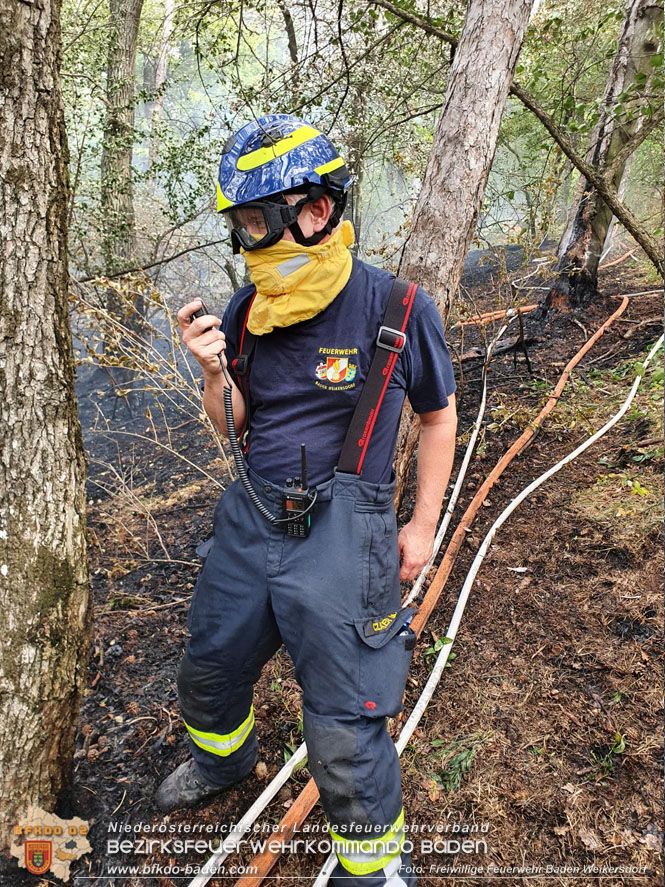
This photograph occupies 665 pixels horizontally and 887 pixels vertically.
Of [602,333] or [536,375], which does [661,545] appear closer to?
[536,375]

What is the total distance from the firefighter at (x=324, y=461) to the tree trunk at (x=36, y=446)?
2.03ft

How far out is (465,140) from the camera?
281 cm

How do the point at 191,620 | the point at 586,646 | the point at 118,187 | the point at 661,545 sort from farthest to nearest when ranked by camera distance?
the point at 118,187
the point at 661,545
the point at 586,646
the point at 191,620

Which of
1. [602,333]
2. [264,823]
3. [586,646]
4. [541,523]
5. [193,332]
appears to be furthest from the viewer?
[602,333]

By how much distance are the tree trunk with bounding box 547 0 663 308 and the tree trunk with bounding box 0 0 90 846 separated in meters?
6.36

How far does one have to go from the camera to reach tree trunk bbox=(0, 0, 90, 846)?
182 cm

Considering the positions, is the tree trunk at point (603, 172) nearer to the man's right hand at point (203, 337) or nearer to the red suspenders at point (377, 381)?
the red suspenders at point (377, 381)

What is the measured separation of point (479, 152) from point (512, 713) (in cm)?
292

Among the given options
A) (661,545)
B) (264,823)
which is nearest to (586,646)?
(661,545)

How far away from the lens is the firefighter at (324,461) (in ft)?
5.65

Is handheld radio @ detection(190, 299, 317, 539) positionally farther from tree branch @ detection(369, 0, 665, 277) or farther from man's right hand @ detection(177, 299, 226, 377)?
tree branch @ detection(369, 0, 665, 277)

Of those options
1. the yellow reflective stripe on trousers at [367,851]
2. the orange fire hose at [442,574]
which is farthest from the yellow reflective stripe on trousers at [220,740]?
the yellow reflective stripe on trousers at [367,851]

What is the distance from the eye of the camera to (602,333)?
6664 millimetres

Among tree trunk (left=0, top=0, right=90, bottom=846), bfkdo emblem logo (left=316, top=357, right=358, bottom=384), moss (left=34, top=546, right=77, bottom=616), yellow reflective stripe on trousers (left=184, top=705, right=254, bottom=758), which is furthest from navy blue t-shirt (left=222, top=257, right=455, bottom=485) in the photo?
yellow reflective stripe on trousers (left=184, top=705, right=254, bottom=758)
